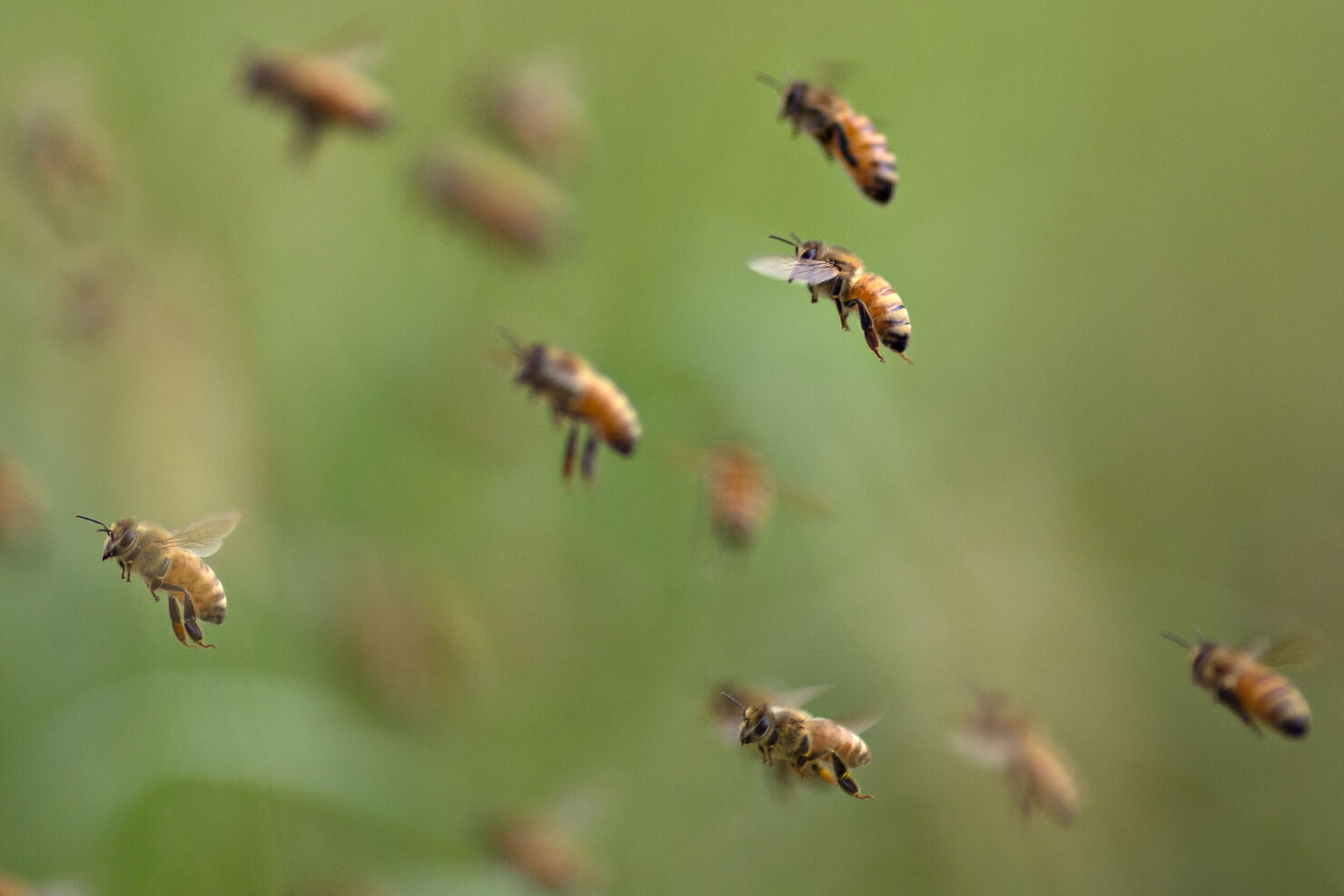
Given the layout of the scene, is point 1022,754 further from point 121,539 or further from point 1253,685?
point 121,539

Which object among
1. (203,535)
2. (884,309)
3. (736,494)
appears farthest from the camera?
(736,494)

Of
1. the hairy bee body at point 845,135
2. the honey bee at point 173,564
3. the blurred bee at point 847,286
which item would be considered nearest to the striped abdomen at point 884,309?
the blurred bee at point 847,286

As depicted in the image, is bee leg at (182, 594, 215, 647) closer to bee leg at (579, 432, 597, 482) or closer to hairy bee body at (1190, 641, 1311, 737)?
bee leg at (579, 432, 597, 482)

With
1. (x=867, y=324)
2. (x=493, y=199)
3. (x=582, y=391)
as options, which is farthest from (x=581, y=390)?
(x=493, y=199)

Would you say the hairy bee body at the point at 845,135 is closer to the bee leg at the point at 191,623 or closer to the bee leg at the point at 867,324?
the bee leg at the point at 867,324

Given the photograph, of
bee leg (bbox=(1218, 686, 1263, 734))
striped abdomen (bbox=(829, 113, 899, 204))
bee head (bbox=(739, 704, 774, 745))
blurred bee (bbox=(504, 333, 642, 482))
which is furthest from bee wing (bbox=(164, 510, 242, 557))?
bee leg (bbox=(1218, 686, 1263, 734))

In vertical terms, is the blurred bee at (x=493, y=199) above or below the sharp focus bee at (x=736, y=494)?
above

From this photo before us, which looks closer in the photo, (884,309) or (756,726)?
(884,309)

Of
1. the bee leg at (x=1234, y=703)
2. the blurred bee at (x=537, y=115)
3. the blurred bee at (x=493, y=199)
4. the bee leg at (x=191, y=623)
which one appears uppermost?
the blurred bee at (x=537, y=115)
